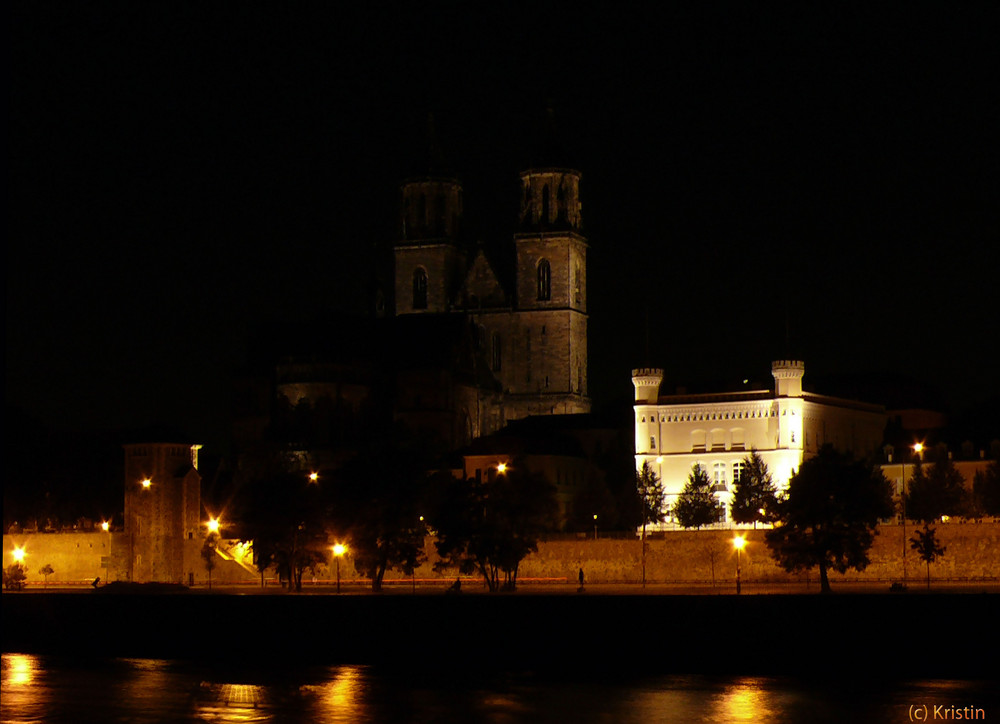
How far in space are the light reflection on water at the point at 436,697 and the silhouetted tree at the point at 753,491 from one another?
1303 inches

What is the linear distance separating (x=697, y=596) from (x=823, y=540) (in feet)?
48.0

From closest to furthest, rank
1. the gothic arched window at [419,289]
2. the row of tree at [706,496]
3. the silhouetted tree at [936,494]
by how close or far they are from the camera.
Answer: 1. the silhouetted tree at [936,494]
2. the row of tree at [706,496]
3. the gothic arched window at [419,289]

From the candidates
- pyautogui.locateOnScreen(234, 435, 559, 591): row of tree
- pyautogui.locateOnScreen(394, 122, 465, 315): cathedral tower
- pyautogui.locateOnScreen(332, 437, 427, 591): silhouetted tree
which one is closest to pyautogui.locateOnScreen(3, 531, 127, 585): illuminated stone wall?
pyautogui.locateOnScreen(234, 435, 559, 591): row of tree

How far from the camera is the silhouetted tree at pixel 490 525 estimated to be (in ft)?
239

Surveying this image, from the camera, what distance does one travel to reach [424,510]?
79.2m

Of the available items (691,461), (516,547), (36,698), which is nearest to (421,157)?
(691,461)

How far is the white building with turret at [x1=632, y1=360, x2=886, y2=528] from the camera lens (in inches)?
3907

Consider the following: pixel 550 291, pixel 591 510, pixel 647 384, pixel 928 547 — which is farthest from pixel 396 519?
pixel 550 291

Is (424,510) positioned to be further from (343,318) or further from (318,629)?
(343,318)

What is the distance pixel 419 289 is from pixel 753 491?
1434 inches

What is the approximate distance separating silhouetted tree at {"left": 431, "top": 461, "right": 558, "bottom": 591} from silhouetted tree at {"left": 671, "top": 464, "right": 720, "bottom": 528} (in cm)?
1302

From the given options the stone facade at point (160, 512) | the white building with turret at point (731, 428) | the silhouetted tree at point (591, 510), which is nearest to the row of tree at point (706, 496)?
the white building with turret at point (731, 428)

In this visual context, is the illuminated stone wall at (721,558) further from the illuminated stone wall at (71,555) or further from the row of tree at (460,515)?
the illuminated stone wall at (71,555)

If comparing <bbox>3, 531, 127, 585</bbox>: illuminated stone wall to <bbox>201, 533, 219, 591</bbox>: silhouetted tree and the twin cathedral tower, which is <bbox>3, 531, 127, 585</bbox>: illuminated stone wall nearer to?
<bbox>201, 533, 219, 591</bbox>: silhouetted tree
